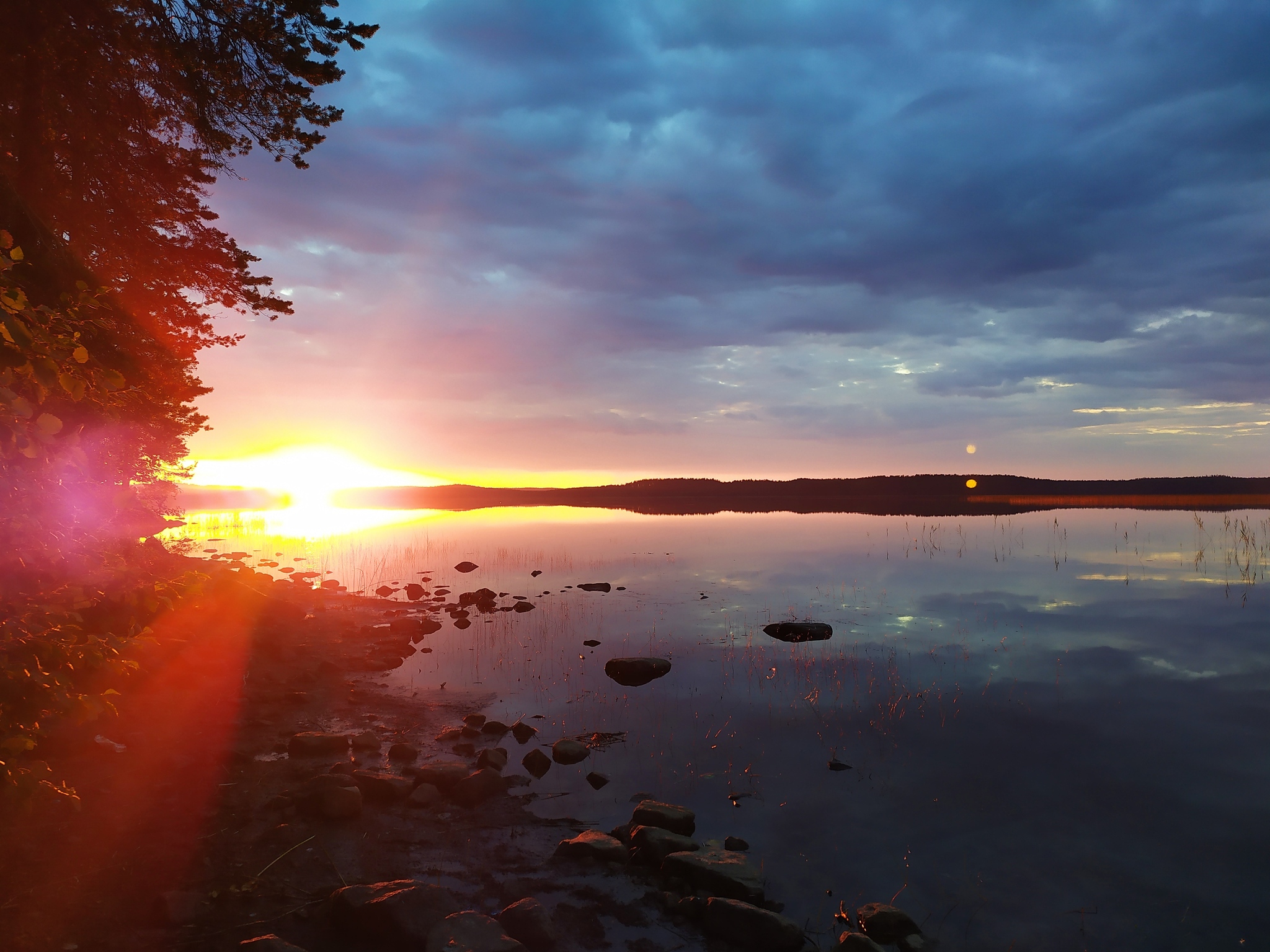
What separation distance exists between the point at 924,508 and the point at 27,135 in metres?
112

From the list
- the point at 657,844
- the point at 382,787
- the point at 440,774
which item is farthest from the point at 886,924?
the point at 382,787

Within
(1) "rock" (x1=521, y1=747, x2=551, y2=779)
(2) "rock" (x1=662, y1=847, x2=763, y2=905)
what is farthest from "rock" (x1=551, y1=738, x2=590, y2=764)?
(2) "rock" (x1=662, y1=847, x2=763, y2=905)

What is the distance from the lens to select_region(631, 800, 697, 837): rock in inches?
400

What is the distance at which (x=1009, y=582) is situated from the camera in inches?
1330

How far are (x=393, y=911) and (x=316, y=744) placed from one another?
6363 mm

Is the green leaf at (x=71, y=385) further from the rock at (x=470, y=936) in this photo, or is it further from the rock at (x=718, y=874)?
the rock at (x=718, y=874)

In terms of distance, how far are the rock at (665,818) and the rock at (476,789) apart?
2.56 m

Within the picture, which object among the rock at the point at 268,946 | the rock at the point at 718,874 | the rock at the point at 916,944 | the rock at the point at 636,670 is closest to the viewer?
the rock at the point at 268,946

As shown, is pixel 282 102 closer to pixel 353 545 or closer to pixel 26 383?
pixel 26 383

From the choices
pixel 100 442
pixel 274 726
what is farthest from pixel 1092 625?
pixel 100 442

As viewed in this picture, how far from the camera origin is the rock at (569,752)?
13.1m

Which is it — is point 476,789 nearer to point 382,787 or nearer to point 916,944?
point 382,787

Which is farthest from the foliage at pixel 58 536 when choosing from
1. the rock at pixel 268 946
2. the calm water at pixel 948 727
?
the calm water at pixel 948 727

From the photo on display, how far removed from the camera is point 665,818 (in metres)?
10.2
